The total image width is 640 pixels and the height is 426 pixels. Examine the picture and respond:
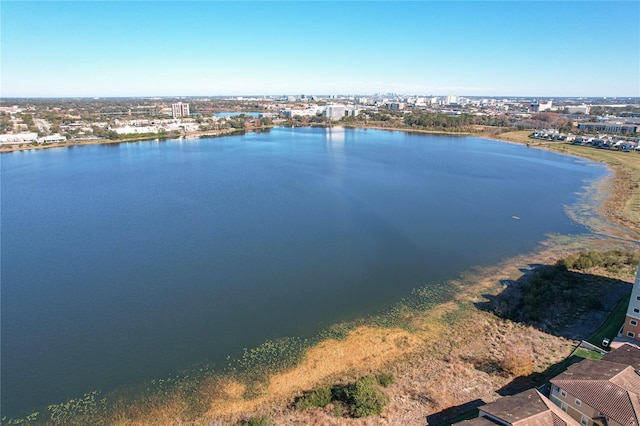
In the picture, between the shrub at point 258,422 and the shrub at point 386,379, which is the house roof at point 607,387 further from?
the shrub at point 258,422

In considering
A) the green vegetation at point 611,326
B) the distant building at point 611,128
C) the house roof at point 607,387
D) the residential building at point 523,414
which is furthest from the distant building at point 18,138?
the distant building at point 611,128

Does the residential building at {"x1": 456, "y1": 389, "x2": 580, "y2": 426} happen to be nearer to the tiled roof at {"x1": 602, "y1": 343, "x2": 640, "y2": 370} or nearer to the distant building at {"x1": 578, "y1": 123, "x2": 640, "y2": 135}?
the tiled roof at {"x1": 602, "y1": 343, "x2": 640, "y2": 370}

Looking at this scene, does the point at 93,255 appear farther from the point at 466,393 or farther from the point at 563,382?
the point at 563,382

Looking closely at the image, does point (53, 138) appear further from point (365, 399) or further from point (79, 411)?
point (365, 399)

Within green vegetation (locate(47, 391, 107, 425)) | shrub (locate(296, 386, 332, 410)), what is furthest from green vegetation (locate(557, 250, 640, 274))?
green vegetation (locate(47, 391, 107, 425))

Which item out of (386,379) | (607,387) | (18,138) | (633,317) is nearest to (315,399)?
(386,379)

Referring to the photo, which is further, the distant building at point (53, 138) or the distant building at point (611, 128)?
the distant building at point (611, 128)
